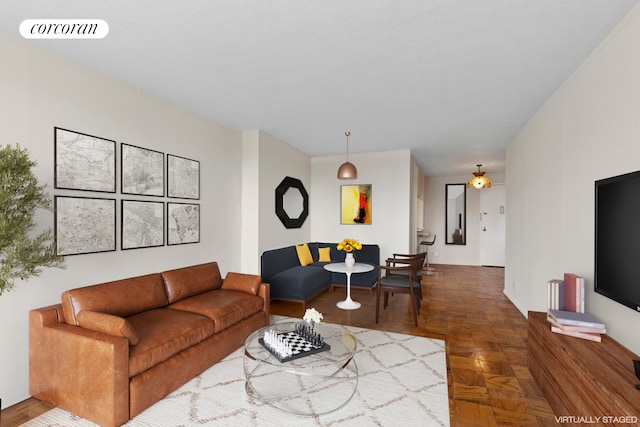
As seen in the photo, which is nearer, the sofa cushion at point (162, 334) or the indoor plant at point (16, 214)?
the indoor plant at point (16, 214)

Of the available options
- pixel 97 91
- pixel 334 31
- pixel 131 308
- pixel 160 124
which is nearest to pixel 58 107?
pixel 97 91

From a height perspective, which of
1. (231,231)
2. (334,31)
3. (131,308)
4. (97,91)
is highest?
(334,31)

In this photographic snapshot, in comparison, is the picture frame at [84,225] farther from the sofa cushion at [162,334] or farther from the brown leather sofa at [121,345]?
the sofa cushion at [162,334]

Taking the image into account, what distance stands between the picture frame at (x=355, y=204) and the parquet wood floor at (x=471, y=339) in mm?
1530

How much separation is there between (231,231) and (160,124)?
5.84 ft

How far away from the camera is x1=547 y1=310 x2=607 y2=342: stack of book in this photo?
200cm

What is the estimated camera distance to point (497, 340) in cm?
325

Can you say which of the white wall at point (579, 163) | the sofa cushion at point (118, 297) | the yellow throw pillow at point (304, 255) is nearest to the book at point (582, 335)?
the white wall at point (579, 163)

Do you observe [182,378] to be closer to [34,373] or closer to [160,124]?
[34,373]

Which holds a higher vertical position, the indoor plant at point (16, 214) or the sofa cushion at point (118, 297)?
the indoor plant at point (16, 214)

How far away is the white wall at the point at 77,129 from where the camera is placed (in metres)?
2.16

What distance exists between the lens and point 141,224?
10.3 feet

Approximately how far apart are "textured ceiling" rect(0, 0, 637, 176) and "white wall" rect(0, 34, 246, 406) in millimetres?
184

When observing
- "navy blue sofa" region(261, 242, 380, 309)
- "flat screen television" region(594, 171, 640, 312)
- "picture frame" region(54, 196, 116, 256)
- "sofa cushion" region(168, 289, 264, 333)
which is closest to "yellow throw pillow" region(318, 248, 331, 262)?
"navy blue sofa" region(261, 242, 380, 309)
